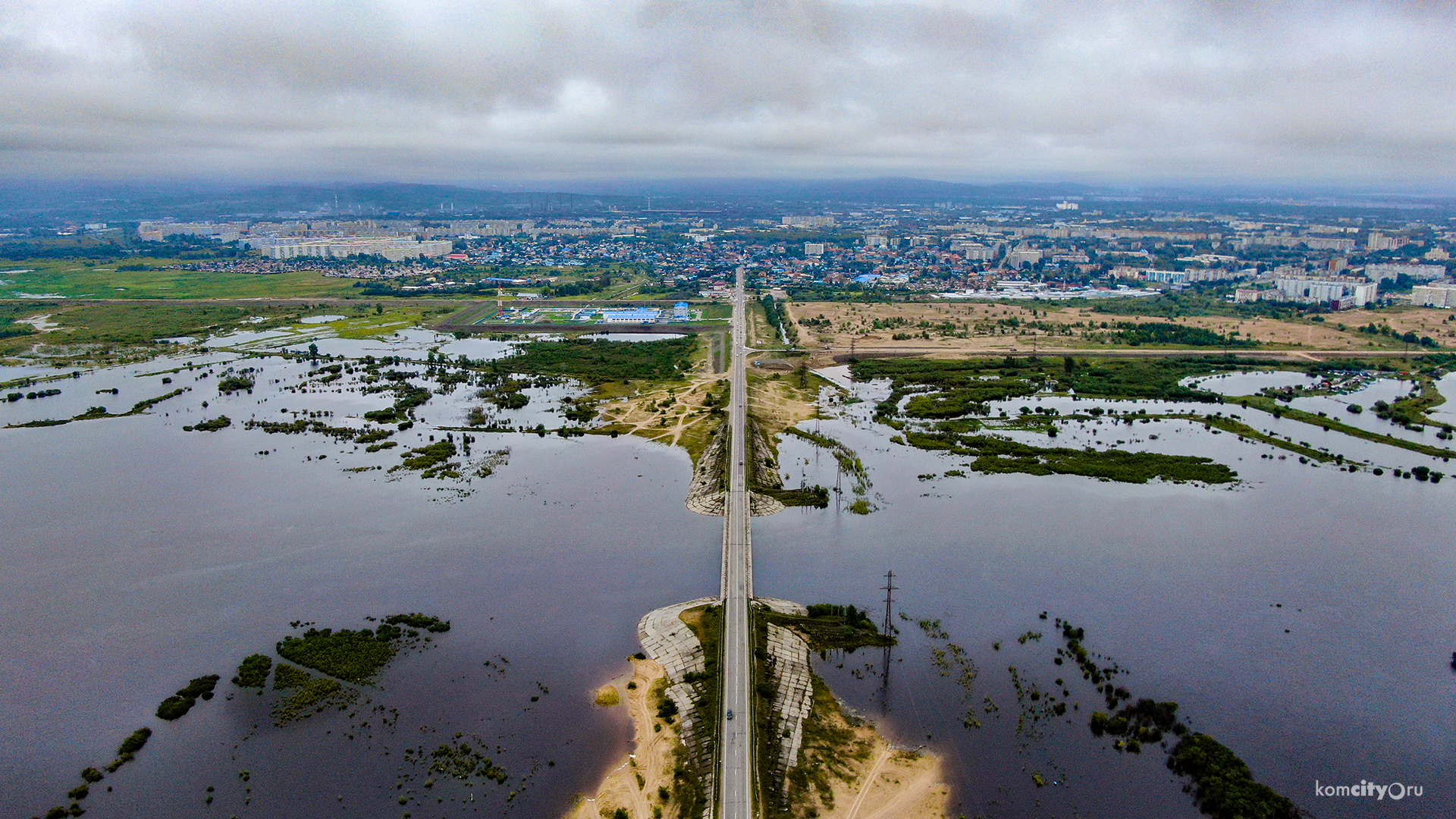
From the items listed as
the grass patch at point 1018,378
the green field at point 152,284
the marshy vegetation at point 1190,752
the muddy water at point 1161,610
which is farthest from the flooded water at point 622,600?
the green field at point 152,284

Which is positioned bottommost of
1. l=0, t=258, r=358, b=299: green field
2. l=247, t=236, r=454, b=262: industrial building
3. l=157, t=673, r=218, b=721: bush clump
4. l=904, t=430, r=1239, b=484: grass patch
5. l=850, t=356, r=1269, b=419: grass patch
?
l=157, t=673, r=218, b=721: bush clump

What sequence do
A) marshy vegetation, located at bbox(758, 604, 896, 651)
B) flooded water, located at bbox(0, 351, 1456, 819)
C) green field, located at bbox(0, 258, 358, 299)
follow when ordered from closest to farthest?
flooded water, located at bbox(0, 351, 1456, 819) → marshy vegetation, located at bbox(758, 604, 896, 651) → green field, located at bbox(0, 258, 358, 299)

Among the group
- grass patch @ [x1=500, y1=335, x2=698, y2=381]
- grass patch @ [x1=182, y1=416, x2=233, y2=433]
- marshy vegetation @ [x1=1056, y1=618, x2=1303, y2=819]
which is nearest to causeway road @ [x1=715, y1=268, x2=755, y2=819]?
marshy vegetation @ [x1=1056, y1=618, x2=1303, y2=819]

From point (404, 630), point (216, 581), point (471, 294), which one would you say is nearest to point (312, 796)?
point (404, 630)

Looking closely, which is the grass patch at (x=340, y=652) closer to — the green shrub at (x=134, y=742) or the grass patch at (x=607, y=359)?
the green shrub at (x=134, y=742)

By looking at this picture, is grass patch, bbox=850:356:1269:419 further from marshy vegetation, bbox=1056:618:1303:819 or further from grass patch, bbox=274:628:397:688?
grass patch, bbox=274:628:397:688

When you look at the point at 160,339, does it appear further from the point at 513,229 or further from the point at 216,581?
the point at 513,229

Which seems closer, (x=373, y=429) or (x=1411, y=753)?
(x=1411, y=753)
